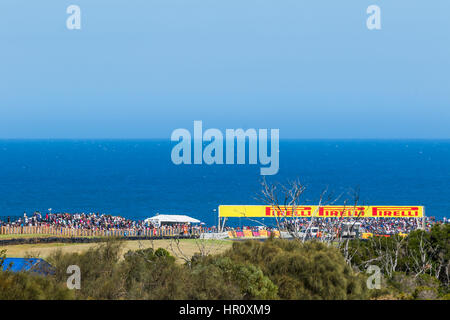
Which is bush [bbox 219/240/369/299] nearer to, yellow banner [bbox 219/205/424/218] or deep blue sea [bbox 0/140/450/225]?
yellow banner [bbox 219/205/424/218]

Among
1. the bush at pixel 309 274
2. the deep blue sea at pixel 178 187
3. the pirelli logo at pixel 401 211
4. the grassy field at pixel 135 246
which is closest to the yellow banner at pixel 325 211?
the pirelli logo at pixel 401 211

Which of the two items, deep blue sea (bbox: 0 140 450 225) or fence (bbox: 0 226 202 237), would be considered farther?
deep blue sea (bbox: 0 140 450 225)

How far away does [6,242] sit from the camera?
4075cm

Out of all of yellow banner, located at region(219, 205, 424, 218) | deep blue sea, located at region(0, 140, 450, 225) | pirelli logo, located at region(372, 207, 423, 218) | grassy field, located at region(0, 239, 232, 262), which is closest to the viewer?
grassy field, located at region(0, 239, 232, 262)

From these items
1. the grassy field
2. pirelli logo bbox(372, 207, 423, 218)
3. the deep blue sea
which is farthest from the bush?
the deep blue sea

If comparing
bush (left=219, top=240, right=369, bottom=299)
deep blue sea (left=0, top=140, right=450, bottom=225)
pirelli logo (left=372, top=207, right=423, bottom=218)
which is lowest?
bush (left=219, top=240, right=369, bottom=299)

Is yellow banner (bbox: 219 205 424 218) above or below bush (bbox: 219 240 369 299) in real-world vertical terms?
above

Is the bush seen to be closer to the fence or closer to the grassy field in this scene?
the grassy field

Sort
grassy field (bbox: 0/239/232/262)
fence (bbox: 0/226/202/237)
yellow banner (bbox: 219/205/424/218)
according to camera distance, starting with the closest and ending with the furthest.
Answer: grassy field (bbox: 0/239/232/262) < fence (bbox: 0/226/202/237) < yellow banner (bbox: 219/205/424/218)

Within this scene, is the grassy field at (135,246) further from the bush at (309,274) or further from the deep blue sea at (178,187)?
the deep blue sea at (178,187)

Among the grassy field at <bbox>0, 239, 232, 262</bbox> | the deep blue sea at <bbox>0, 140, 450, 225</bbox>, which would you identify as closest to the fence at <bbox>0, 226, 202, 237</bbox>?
the grassy field at <bbox>0, 239, 232, 262</bbox>

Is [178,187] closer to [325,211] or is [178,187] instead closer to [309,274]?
[325,211]
